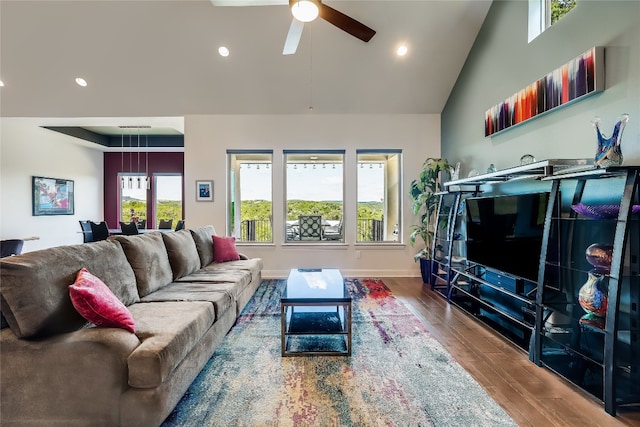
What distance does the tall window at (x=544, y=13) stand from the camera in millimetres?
3055

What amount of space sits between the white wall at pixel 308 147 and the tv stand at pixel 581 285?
7.56ft

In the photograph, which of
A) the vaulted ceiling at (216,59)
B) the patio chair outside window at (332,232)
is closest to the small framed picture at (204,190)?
the vaulted ceiling at (216,59)

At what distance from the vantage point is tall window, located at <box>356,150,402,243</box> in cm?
601

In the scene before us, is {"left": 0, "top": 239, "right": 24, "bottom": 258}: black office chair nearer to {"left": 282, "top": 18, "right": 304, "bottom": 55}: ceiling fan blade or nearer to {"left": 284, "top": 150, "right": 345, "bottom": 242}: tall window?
{"left": 284, "top": 150, "right": 345, "bottom": 242}: tall window

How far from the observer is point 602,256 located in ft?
7.01

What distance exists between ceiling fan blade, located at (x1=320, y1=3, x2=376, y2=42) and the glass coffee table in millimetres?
2603

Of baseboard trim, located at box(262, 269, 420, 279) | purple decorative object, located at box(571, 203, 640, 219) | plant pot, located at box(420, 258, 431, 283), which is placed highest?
purple decorative object, located at box(571, 203, 640, 219)

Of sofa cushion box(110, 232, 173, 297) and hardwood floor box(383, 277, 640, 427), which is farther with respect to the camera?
sofa cushion box(110, 232, 173, 297)

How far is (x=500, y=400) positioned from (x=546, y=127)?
261 centimetres

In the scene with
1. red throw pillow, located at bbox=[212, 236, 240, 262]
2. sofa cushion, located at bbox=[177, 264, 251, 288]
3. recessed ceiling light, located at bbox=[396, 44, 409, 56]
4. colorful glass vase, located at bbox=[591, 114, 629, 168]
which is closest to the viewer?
colorful glass vase, located at bbox=[591, 114, 629, 168]

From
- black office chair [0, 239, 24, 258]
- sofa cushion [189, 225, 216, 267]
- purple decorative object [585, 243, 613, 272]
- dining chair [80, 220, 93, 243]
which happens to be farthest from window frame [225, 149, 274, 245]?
purple decorative object [585, 243, 613, 272]

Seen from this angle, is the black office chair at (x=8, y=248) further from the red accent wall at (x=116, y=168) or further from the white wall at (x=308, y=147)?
the red accent wall at (x=116, y=168)

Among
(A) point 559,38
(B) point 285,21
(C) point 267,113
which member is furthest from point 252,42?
(A) point 559,38

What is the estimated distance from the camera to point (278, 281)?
529 centimetres
